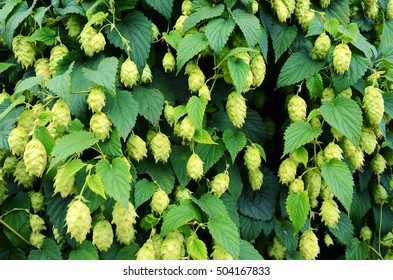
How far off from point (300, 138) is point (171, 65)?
1.52 ft

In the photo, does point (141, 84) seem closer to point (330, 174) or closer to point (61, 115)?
point (61, 115)

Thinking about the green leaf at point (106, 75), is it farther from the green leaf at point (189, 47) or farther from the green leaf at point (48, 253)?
the green leaf at point (48, 253)

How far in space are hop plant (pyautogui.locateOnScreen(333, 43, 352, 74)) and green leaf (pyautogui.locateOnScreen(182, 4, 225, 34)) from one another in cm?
39

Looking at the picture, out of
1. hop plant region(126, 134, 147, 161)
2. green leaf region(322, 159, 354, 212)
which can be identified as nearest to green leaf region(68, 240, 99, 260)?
hop plant region(126, 134, 147, 161)

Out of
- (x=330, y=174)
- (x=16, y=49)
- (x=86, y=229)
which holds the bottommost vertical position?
(x=330, y=174)

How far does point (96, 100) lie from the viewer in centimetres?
124

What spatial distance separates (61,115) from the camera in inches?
50.1

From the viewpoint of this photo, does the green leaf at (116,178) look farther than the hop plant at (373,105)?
No

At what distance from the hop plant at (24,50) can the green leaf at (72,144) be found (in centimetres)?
38

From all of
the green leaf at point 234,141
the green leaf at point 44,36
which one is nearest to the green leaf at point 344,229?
the green leaf at point 234,141

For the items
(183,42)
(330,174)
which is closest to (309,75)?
(330,174)

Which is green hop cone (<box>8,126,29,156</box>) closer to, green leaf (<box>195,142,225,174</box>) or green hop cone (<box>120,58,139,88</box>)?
green hop cone (<box>120,58,139,88</box>)

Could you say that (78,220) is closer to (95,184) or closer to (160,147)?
(95,184)

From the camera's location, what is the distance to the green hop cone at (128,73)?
1323 mm
